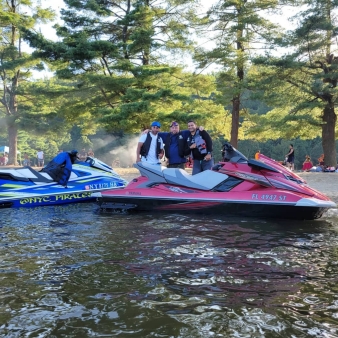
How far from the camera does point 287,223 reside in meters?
5.35

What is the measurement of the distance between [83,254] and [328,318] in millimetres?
2269

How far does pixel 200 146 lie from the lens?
7.25 metres

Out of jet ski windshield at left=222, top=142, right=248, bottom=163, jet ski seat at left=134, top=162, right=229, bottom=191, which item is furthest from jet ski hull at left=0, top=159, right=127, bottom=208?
jet ski windshield at left=222, top=142, right=248, bottom=163

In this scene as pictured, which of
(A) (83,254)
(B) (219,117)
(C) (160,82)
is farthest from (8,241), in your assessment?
(B) (219,117)

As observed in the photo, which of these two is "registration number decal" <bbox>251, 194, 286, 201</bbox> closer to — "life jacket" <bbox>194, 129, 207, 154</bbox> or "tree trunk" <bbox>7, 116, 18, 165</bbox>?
"life jacket" <bbox>194, 129, 207, 154</bbox>

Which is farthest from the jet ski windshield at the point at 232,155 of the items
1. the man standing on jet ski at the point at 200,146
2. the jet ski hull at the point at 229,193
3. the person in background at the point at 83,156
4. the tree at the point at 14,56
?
the tree at the point at 14,56

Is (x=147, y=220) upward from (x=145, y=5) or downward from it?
downward

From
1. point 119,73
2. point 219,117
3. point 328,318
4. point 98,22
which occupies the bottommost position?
point 328,318

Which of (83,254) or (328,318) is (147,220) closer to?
(83,254)

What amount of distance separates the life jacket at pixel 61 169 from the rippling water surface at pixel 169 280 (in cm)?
209

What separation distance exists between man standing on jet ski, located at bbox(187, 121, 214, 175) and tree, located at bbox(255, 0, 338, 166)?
1141 cm

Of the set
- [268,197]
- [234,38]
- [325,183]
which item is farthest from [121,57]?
[268,197]

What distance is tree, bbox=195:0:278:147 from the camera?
18.8 m

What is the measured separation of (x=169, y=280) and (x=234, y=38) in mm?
18345
